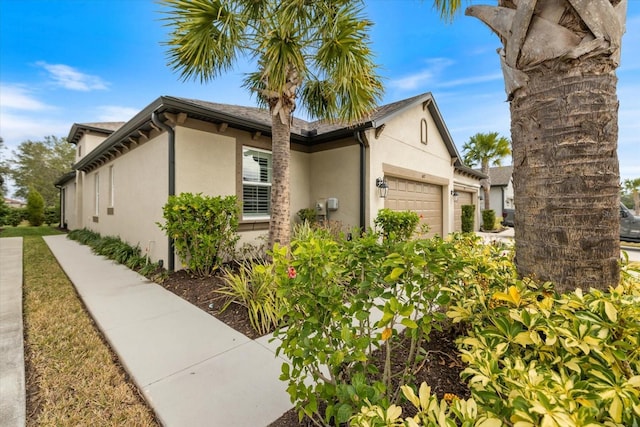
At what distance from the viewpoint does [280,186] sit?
4934mm

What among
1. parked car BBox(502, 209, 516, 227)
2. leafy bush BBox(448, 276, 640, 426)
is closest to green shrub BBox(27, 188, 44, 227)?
leafy bush BBox(448, 276, 640, 426)

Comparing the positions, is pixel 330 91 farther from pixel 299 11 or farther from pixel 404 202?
pixel 404 202

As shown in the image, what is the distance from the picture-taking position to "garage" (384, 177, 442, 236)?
854 centimetres

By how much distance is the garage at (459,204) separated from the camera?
44.6ft

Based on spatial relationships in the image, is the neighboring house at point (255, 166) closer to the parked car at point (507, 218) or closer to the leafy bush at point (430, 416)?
the leafy bush at point (430, 416)

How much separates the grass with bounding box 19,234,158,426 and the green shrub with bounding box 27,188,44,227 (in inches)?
839

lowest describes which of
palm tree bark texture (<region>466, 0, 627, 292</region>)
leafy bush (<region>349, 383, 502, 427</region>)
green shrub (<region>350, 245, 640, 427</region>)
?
leafy bush (<region>349, 383, 502, 427</region>)

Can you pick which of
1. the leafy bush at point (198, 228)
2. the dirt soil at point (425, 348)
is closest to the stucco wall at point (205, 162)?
the leafy bush at point (198, 228)

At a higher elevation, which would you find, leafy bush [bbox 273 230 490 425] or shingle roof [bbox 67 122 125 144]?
shingle roof [bbox 67 122 125 144]

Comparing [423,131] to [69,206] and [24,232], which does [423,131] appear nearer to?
[69,206]

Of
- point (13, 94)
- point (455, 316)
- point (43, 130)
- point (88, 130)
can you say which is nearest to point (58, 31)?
point (88, 130)

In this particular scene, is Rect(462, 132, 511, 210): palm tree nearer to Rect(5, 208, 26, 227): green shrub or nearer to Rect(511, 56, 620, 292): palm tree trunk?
Rect(511, 56, 620, 292): palm tree trunk

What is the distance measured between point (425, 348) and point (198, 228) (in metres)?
4.38

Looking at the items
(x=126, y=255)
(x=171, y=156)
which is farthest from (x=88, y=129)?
(x=171, y=156)
